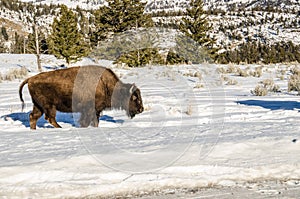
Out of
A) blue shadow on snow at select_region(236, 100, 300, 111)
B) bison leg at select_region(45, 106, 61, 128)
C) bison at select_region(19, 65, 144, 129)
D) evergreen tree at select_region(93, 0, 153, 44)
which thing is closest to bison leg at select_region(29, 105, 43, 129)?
bison at select_region(19, 65, 144, 129)

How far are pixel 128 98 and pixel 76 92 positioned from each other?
1.06 m

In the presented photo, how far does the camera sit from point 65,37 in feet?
107

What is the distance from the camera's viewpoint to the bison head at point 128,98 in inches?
305

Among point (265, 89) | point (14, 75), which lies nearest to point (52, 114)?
point (265, 89)

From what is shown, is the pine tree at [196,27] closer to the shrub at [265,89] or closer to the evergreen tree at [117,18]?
the evergreen tree at [117,18]

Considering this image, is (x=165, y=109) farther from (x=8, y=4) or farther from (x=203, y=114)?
(x=8, y=4)

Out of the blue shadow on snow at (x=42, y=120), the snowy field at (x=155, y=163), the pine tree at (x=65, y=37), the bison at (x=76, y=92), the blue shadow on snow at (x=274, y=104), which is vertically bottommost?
the blue shadow on snow at (x=42, y=120)

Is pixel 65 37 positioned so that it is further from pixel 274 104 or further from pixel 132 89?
pixel 132 89

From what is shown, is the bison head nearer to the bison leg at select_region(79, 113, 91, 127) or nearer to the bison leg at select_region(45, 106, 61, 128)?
the bison leg at select_region(79, 113, 91, 127)

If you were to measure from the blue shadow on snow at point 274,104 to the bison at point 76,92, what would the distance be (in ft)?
11.6

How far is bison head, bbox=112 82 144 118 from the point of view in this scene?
775 cm

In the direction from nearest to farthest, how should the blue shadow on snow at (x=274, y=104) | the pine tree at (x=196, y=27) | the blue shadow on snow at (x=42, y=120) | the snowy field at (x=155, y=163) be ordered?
1. the snowy field at (x=155, y=163)
2. the blue shadow on snow at (x=42, y=120)
3. the blue shadow on snow at (x=274, y=104)
4. the pine tree at (x=196, y=27)

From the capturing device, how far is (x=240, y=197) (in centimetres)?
324

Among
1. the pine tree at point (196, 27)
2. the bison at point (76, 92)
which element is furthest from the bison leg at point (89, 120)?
the pine tree at point (196, 27)
